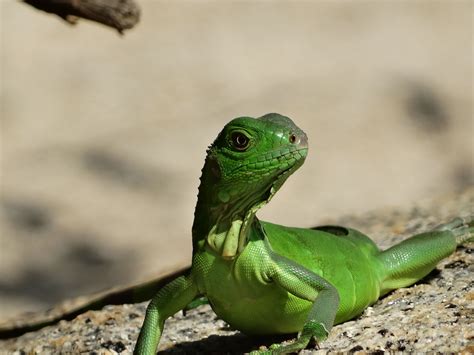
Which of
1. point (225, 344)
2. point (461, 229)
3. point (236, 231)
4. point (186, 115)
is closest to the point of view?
point (236, 231)

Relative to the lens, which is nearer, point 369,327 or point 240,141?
point 240,141

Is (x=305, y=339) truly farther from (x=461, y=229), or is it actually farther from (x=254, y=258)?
(x=461, y=229)

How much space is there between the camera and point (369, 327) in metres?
4.88

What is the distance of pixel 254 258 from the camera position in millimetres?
4516

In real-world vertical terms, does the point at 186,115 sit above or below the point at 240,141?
below

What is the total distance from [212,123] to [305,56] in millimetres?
2616

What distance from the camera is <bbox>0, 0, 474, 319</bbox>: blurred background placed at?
12.9m

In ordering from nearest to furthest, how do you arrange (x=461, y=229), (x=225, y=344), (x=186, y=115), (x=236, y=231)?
(x=236, y=231) < (x=225, y=344) < (x=461, y=229) < (x=186, y=115)

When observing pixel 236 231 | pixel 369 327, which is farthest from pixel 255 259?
pixel 369 327

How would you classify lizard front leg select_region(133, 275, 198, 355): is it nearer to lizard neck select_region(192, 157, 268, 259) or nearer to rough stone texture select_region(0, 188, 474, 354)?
lizard neck select_region(192, 157, 268, 259)

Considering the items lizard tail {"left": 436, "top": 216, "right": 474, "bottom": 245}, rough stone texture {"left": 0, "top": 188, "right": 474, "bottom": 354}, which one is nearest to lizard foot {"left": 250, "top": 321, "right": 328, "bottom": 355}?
rough stone texture {"left": 0, "top": 188, "right": 474, "bottom": 354}

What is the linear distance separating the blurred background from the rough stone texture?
16.9 ft

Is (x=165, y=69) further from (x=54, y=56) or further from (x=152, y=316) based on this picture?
(x=152, y=316)

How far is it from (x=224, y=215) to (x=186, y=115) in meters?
11.0
